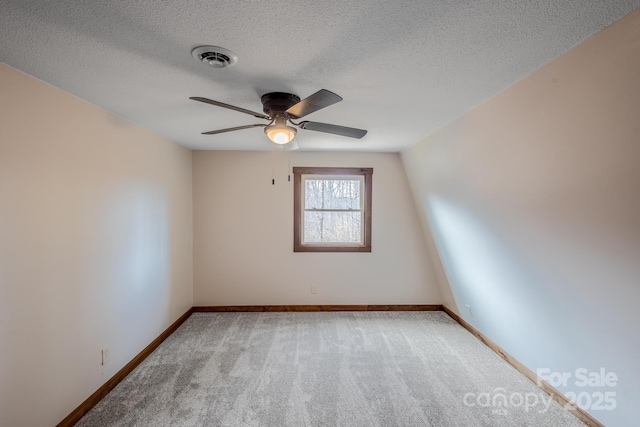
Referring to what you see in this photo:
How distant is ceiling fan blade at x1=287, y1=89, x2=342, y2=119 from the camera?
1394 mm

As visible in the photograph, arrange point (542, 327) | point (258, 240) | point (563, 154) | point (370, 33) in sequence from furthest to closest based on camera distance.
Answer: point (258, 240) < point (542, 327) < point (563, 154) < point (370, 33)

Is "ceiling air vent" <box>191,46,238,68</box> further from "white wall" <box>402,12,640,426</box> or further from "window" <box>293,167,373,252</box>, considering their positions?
"window" <box>293,167,373,252</box>

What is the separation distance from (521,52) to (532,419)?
228 centimetres

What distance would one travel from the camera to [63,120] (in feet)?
5.94

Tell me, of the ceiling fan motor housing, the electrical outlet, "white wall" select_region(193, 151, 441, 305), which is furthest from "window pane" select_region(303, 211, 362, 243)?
the electrical outlet

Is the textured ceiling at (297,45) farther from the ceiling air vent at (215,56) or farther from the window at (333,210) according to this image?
the window at (333,210)

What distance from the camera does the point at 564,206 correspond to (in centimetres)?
162

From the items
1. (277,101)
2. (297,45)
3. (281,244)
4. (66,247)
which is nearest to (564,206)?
(297,45)

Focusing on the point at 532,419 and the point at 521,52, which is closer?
the point at 521,52

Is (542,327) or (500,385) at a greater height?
(542,327)

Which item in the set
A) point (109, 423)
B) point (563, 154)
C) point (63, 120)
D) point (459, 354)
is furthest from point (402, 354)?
point (63, 120)

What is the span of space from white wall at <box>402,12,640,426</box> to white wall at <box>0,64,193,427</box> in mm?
2801

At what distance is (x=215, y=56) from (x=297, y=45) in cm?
41

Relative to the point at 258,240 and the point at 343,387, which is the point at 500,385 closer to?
the point at 343,387
